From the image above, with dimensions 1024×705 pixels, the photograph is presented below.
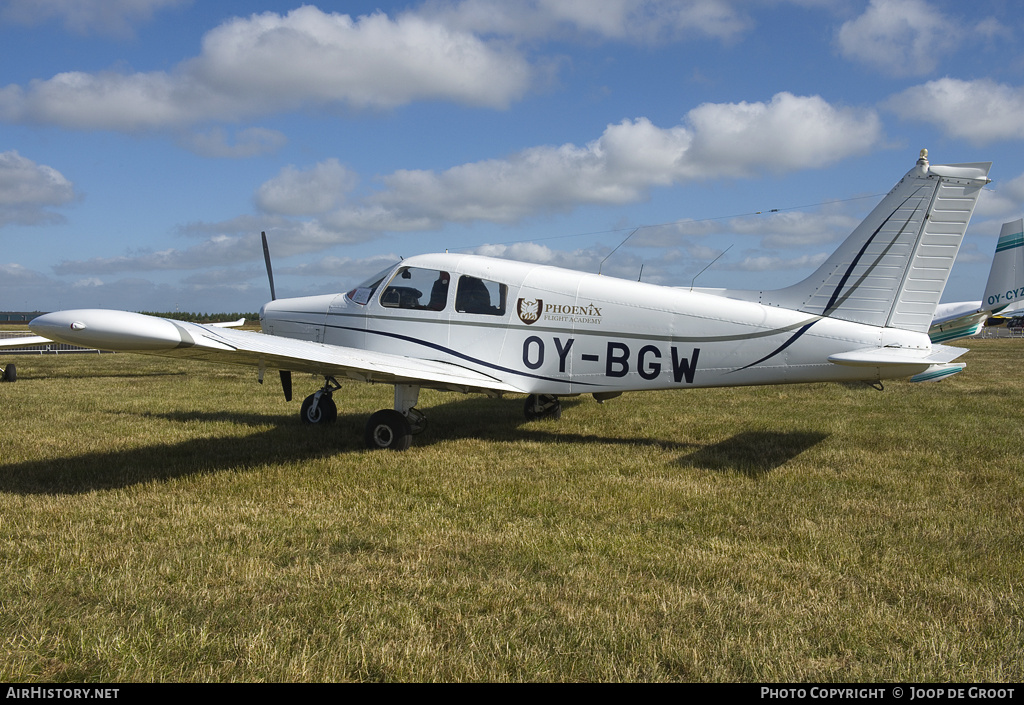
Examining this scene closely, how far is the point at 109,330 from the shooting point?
5.52 metres

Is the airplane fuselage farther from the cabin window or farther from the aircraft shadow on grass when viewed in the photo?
the aircraft shadow on grass

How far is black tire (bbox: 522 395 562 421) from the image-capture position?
10.6 meters

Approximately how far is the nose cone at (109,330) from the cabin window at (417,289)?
3.60 metres

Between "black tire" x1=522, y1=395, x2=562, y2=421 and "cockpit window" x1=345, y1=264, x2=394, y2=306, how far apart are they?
294 centimetres

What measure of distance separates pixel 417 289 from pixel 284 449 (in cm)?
267

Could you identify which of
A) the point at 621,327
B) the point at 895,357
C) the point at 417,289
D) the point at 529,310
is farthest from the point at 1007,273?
the point at 417,289

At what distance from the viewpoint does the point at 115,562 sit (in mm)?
4301

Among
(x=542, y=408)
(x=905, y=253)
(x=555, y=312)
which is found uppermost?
(x=905, y=253)

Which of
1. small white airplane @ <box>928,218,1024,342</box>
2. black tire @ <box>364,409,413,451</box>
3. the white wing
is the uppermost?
small white airplane @ <box>928,218,1024,342</box>

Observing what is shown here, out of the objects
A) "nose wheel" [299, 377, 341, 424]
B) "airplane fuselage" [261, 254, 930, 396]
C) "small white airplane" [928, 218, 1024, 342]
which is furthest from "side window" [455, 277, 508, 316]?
"small white airplane" [928, 218, 1024, 342]

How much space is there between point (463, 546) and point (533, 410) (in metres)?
5.97

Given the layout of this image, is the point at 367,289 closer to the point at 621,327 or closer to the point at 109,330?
the point at 621,327
